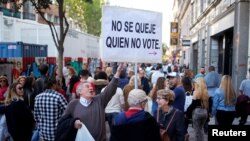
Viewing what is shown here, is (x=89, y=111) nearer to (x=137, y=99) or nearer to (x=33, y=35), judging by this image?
(x=137, y=99)

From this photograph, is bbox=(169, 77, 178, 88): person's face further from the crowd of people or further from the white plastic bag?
the white plastic bag

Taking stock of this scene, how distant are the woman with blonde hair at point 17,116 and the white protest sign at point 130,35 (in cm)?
175

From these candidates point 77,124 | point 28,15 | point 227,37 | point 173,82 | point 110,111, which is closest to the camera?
point 77,124

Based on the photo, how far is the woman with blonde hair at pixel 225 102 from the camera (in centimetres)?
917

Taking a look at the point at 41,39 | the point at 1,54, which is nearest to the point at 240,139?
the point at 1,54

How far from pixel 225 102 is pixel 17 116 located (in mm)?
4068

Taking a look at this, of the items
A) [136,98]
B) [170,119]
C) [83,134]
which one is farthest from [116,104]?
[136,98]

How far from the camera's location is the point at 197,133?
8.83 m

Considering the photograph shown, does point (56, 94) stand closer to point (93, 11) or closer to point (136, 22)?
point (136, 22)

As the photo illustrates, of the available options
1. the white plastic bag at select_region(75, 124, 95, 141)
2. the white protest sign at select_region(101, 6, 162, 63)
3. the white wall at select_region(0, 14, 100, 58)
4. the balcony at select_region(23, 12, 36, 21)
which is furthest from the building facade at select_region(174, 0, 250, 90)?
the balcony at select_region(23, 12, 36, 21)

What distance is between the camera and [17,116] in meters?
7.52

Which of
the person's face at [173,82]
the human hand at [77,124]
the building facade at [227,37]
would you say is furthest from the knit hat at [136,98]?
the building facade at [227,37]

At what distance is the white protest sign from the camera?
6.73m

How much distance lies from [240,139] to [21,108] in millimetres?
4135
